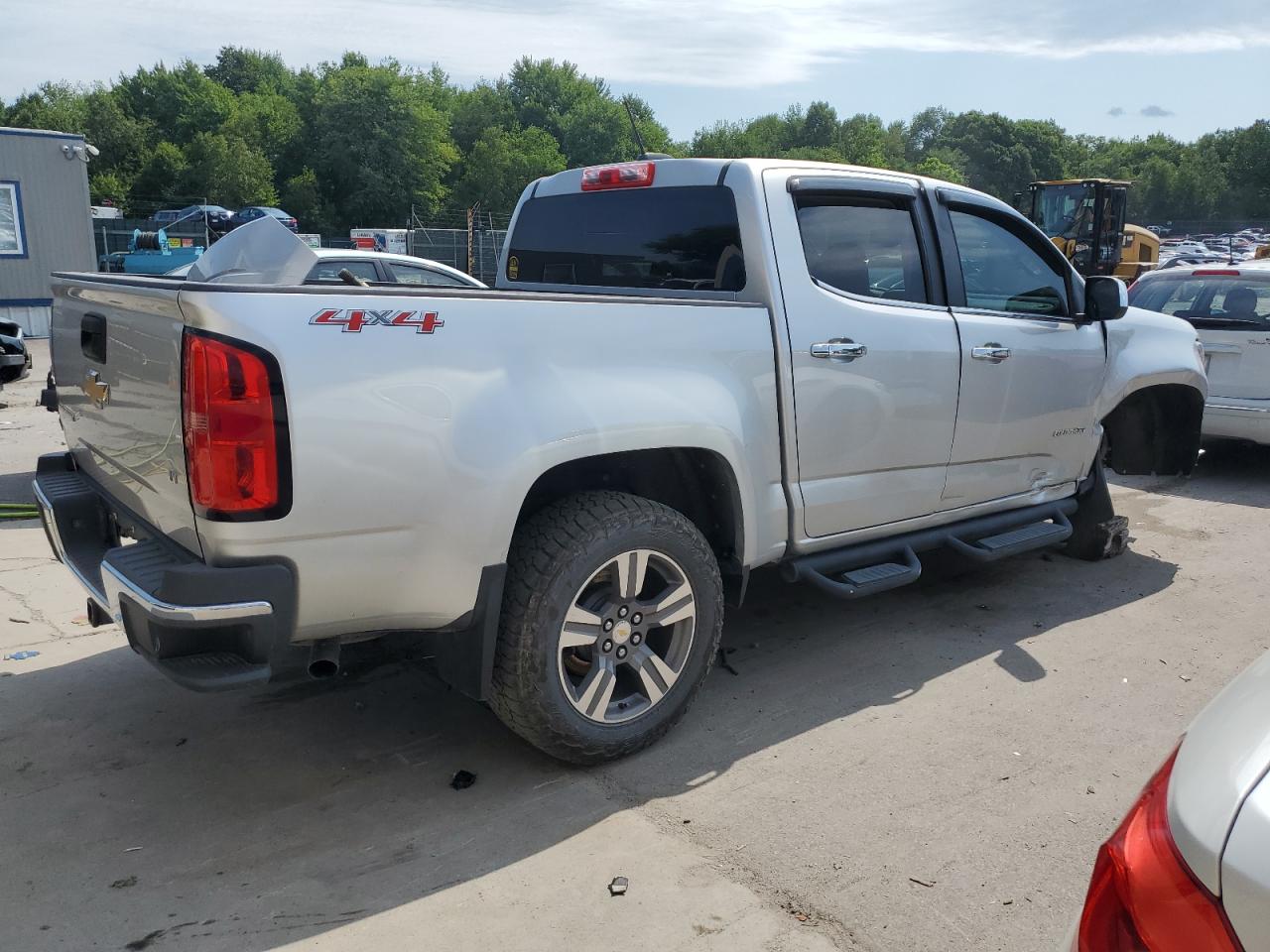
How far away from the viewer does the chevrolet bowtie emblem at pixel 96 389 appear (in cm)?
332

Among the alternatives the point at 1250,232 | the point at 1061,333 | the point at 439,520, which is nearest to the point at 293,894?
the point at 439,520

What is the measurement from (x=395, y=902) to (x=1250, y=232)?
8274 centimetres

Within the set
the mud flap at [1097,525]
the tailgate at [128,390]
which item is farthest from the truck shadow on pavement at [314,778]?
the mud flap at [1097,525]

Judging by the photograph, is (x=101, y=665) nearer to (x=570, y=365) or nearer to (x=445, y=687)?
(x=445, y=687)

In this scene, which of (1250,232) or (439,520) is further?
(1250,232)

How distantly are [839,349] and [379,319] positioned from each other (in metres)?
1.90

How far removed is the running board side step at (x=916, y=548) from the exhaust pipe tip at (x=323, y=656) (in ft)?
6.05

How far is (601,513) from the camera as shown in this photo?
338 centimetres

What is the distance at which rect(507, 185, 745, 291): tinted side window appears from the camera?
162 inches

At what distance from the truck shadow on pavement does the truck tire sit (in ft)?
0.67

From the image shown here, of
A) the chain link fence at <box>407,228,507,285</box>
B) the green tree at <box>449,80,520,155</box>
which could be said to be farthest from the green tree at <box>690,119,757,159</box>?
the chain link fence at <box>407,228,507,285</box>

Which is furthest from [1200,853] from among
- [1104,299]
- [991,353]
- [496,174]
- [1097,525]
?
[496,174]

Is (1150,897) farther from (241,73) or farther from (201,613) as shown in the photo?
(241,73)

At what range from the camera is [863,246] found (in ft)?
14.2
